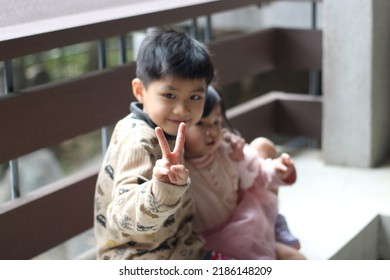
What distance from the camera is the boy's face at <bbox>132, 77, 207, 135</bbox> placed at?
7.01 feet

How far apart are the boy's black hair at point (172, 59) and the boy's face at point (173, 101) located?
0.06 feet

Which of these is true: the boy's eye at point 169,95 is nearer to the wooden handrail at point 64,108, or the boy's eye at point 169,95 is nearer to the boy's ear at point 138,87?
the boy's ear at point 138,87

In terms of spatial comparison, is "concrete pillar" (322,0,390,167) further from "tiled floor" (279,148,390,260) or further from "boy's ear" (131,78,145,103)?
"boy's ear" (131,78,145,103)

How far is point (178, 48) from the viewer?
215 centimetres

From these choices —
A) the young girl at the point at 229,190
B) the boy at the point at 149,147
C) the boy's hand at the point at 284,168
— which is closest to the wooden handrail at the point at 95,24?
the boy at the point at 149,147

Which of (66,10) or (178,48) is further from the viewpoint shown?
(66,10)

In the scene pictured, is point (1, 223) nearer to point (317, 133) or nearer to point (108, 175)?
point (108, 175)

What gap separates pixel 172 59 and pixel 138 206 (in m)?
0.41

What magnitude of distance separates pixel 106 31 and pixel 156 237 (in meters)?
0.66

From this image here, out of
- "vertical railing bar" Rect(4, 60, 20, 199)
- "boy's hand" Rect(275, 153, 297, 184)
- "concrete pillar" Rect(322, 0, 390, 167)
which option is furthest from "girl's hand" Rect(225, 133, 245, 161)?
"concrete pillar" Rect(322, 0, 390, 167)

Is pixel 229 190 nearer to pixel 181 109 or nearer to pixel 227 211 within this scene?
pixel 227 211

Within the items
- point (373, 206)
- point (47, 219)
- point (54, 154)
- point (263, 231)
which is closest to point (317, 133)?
point (373, 206)

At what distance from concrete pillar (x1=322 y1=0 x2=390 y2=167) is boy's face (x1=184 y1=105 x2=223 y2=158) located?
1146mm

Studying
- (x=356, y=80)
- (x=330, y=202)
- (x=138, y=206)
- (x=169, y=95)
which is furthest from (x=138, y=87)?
(x=356, y=80)
